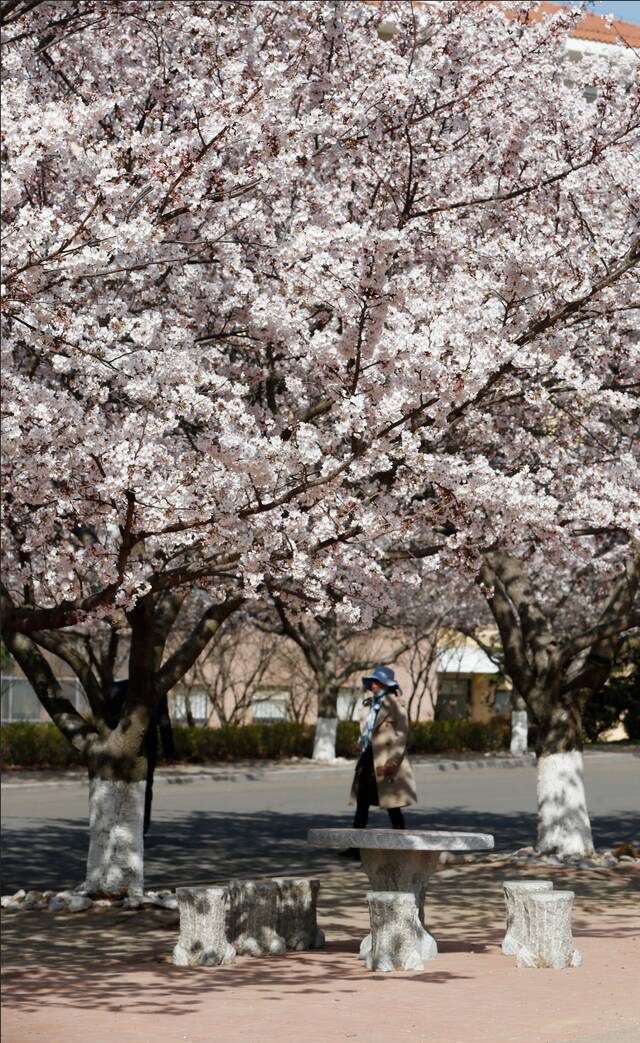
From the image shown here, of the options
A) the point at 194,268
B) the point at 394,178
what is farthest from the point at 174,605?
the point at 394,178

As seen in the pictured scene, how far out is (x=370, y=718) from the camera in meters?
15.4

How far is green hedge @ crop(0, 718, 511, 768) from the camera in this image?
3303cm

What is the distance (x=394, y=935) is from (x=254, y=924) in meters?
1.14

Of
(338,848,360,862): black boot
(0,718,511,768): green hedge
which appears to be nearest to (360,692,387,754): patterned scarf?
(338,848,360,862): black boot

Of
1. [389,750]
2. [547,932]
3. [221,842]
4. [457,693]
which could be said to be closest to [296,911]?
[547,932]

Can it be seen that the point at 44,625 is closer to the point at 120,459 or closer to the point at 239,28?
the point at 120,459

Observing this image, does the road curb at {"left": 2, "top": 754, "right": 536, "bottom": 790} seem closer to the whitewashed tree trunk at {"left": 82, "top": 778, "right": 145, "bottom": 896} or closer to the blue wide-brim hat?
the blue wide-brim hat

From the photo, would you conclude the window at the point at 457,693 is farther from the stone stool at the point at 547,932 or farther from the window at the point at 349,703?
the stone stool at the point at 547,932

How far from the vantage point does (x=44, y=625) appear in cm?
940

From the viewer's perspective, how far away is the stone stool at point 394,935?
373 inches

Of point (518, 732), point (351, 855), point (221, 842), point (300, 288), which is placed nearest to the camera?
point (300, 288)

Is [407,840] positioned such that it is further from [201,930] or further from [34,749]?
[34,749]

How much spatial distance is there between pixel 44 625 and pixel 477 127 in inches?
231

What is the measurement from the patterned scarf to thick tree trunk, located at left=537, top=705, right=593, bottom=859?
180 centimetres
